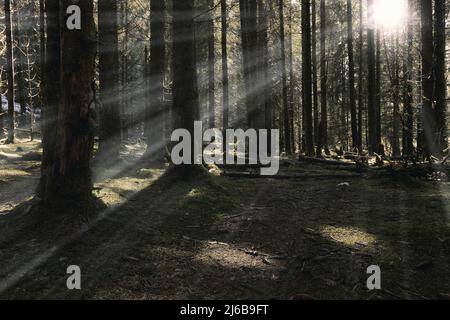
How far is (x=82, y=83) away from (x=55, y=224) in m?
2.22

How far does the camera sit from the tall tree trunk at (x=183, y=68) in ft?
37.3

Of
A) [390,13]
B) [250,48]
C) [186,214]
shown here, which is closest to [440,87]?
[250,48]

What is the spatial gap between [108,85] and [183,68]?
3.32m

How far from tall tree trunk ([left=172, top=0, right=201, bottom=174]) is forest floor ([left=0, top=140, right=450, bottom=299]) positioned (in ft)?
5.51

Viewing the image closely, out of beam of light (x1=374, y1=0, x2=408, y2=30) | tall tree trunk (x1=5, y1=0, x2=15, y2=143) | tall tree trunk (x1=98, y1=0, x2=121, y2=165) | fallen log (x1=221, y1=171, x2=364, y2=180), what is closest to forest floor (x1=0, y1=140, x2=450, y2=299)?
fallen log (x1=221, y1=171, x2=364, y2=180)

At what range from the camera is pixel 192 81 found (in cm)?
1157

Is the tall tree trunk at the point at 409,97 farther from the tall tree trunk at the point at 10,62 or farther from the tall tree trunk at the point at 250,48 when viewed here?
the tall tree trunk at the point at 10,62

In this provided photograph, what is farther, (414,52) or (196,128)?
(414,52)

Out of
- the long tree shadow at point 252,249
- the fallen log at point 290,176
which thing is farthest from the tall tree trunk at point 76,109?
the fallen log at point 290,176

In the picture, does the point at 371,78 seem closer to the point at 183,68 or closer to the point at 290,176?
the point at 290,176

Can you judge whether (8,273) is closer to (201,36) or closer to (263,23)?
(263,23)

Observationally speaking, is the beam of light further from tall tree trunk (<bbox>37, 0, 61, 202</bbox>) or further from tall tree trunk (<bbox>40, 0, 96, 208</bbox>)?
tall tree trunk (<bbox>40, 0, 96, 208</bbox>)
